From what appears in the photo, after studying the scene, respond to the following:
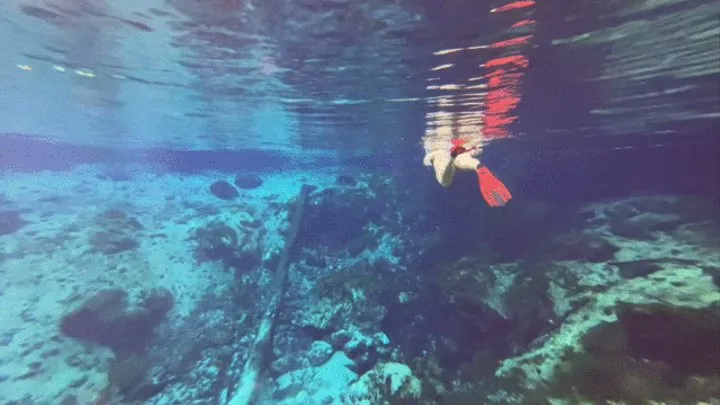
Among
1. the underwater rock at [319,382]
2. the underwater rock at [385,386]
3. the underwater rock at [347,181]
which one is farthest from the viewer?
the underwater rock at [347,181]

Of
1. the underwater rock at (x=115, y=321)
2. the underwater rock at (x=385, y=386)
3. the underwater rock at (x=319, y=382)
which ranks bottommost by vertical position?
the underwater rock at (x=319, y=382)

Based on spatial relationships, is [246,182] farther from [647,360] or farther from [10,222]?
[647,360]

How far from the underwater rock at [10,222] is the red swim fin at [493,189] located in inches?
867

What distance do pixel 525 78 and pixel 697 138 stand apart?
14.9 m

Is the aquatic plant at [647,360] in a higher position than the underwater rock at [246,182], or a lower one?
lower

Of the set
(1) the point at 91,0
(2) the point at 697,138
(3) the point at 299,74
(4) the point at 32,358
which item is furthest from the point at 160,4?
(2) the point at 697,138

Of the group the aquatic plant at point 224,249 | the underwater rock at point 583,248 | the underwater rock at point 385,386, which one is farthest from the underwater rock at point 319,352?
the underwater rock at point 583,248

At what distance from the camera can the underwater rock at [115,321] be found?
1203cm

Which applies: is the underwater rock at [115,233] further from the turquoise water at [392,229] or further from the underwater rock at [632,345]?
the underwater rock at [632,345]

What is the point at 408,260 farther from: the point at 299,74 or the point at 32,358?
the point at 32,358

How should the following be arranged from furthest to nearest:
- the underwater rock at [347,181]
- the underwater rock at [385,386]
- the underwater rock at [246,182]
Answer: the underwater rock at [246,182] → the underwater rock at [347,181] → the underwater rock at [385,386]

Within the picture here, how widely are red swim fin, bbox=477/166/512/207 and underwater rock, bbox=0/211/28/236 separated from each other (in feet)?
72.2

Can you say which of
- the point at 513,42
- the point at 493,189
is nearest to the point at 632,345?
the point at 493,189

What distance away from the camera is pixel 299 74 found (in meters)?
14.3
